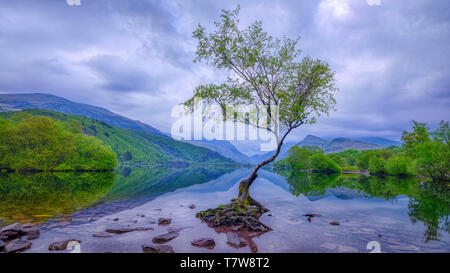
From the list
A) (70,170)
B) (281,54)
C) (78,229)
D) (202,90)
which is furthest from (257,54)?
(70,170)

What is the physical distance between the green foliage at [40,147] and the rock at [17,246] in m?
106

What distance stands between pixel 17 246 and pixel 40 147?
109 meters

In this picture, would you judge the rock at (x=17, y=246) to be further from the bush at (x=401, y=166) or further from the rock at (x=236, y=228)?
the bush at (x=401, y=166)

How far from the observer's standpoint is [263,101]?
2389 centimetres

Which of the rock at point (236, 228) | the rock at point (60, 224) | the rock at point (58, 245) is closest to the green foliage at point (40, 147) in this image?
the rock at point (60, 224)

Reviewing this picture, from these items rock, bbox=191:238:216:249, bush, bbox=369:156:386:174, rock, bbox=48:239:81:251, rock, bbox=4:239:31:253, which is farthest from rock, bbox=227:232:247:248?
bush, bbox=369:156:386:174

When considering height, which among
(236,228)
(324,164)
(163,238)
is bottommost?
(324,164)

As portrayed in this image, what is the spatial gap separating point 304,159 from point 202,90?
628 ft

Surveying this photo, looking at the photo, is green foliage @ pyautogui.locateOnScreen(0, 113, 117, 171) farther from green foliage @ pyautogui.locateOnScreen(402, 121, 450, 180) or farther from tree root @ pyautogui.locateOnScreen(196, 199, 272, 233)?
green foliage @ pyautogui.locateOnScreen(402, 121, 450, 180)

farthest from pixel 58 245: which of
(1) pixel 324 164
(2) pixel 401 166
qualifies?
(1) pixel 324 164

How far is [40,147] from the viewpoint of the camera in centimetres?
9344

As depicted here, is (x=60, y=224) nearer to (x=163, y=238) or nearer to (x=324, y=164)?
(x=163, y=238)
